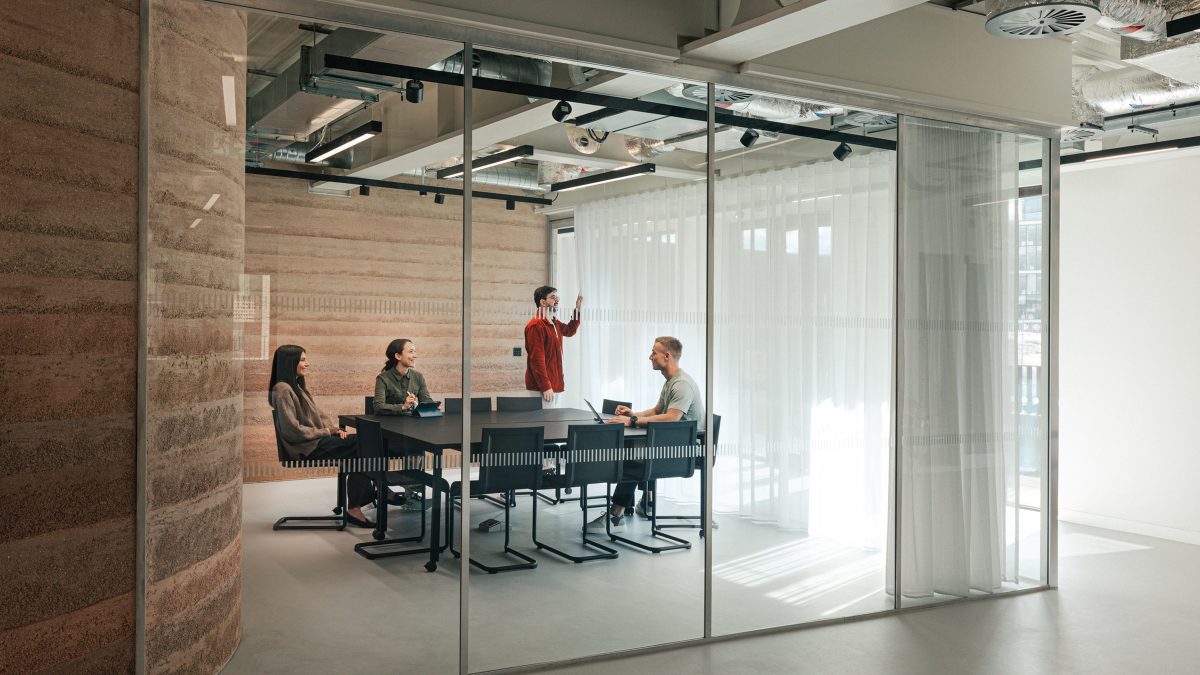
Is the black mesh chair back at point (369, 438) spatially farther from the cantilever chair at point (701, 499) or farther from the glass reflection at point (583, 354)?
the cantilever chair at point (701, 499)

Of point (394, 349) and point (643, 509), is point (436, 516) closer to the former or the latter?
point (394, 349)

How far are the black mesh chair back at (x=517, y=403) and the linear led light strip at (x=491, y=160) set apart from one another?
995mm

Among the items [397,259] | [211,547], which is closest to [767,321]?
[397,259]

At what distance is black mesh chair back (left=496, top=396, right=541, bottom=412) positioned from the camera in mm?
4156

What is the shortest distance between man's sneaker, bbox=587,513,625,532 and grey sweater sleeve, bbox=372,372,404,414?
1082mm

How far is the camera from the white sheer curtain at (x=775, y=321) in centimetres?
445

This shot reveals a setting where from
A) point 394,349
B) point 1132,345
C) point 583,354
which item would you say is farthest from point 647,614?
point 1132,345

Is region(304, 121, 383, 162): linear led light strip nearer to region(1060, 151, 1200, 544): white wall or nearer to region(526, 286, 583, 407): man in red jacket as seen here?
region(526, 286, 583, 407): man in red jacket

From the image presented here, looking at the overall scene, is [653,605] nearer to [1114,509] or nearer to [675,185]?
[675,185]

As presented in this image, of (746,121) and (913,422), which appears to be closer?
(746,121)

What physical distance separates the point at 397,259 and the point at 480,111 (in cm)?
74

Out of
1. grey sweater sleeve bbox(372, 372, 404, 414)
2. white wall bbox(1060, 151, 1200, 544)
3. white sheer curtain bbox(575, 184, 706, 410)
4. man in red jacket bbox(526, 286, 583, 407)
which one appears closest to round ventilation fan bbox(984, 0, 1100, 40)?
white sheer curtain bbox(575, 184, 706, 410)

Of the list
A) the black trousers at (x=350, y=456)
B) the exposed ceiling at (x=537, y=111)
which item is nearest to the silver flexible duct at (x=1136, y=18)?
the exposed ceiling at (x=537, y=111)

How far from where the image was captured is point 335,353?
3762mm
